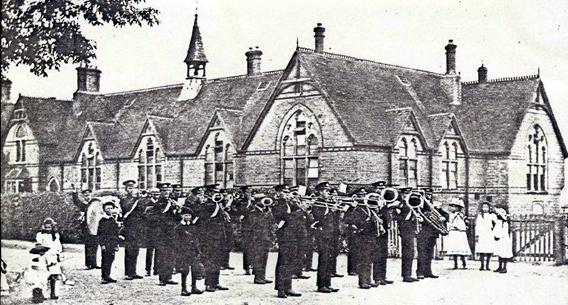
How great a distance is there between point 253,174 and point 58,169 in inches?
129

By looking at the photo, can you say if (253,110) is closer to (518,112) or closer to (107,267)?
(107,267)

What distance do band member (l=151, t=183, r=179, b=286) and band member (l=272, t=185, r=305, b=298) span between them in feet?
5.27

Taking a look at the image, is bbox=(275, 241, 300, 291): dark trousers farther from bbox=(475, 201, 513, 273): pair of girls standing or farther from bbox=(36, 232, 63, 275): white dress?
bbox=(475, 201, 513, 273): pair of girls standing

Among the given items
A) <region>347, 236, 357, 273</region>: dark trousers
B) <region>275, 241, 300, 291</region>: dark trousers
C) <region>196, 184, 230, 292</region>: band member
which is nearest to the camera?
<region>275, 241, 300, 291</region>: dark trousers

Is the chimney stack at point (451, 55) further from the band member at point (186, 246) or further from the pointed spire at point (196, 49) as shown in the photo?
the band member at point (186, 246)

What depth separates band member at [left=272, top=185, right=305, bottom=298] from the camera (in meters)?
11.4

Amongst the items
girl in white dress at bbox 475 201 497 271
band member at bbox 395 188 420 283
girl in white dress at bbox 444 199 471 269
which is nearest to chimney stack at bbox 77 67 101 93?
band member at bbox 395 188 420 283

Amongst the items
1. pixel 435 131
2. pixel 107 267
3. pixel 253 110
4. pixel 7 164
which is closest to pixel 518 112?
pixel 435 131

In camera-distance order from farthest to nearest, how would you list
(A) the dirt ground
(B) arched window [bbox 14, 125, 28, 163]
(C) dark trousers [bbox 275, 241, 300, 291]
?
1. (C) dark trousers [bbox 275, 241, 300, 291]
2. (B) arched window [bbox 14, 125, 28, 163]
3. (A) the dirt ground

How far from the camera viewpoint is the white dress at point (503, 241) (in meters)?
14.4

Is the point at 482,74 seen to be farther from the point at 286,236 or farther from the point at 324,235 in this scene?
the point at 286,236

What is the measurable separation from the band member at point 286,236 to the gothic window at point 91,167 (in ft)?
10.4

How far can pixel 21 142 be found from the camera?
11117mm

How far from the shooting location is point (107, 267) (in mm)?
12055
